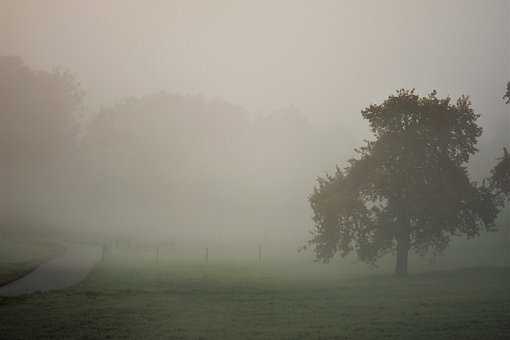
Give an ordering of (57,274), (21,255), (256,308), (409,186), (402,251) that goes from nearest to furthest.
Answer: (256,308), (57,274), (409,186), (402,251), (21,255)

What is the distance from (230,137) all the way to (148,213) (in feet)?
58.7

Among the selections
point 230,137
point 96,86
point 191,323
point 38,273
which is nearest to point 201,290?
point 191,323

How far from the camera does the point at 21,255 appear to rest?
3859cm

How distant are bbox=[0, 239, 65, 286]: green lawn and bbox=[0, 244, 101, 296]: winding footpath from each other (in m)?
0.58

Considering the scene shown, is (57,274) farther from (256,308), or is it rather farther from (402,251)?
(402,251)

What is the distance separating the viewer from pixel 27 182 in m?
78.2

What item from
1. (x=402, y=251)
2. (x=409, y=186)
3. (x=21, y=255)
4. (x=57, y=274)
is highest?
(x=409, y=186)

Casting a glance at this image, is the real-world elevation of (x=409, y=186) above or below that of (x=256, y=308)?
above

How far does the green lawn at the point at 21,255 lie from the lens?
29.9 m

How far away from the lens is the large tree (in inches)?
1412

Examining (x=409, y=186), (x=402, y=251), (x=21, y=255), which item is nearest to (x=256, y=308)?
(x=409, y=186)

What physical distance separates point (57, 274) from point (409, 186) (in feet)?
78.1

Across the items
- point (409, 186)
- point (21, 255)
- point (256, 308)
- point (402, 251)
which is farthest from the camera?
point (21, 255)

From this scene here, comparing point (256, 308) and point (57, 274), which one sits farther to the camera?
point (57, 274)
